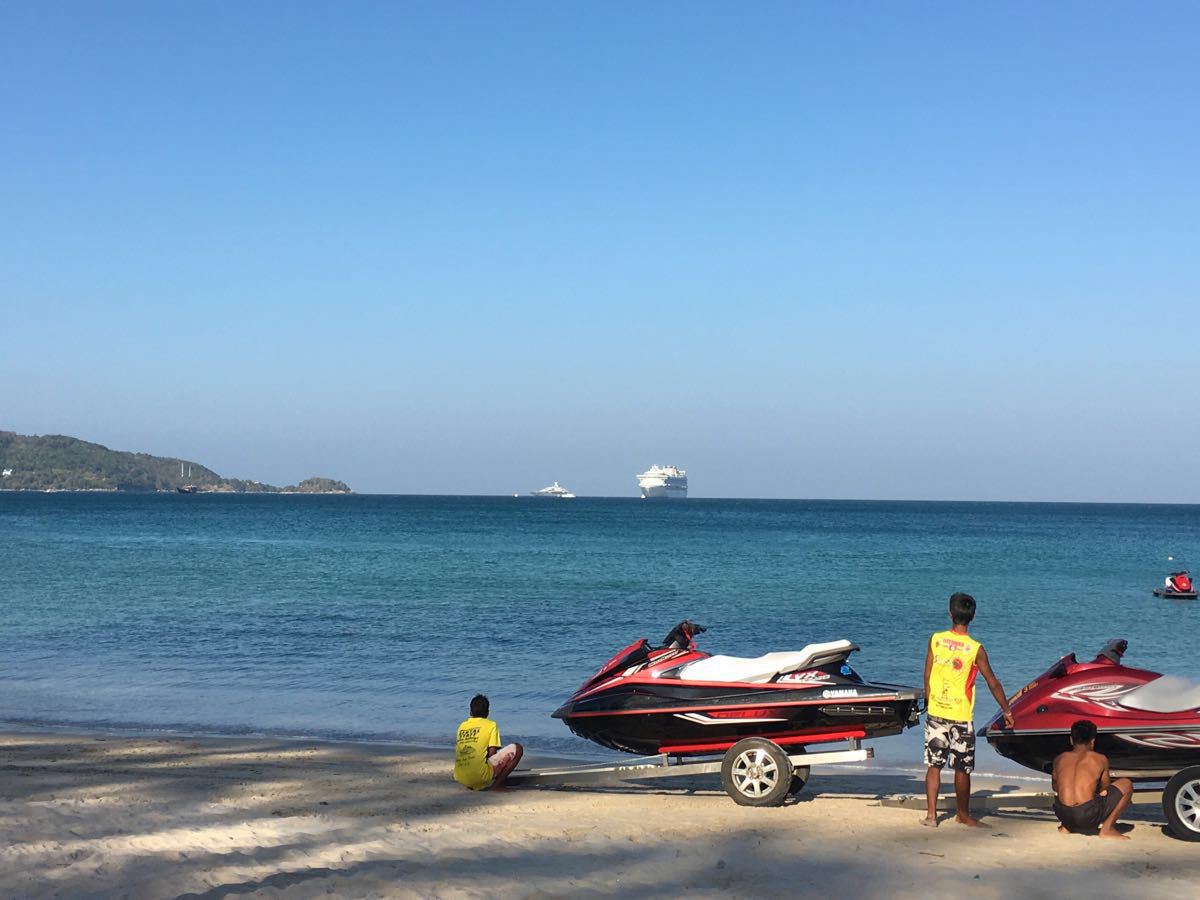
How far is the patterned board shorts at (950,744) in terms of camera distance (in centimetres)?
782

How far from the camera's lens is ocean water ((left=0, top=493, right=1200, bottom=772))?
592 inches

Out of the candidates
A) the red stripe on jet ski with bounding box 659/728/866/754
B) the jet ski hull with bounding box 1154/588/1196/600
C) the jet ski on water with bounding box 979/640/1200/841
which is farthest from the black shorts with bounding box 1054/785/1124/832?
the jet ski hull with bounding box 1154/588/1196/600

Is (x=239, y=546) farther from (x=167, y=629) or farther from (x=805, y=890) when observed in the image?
(x=805, y=890)

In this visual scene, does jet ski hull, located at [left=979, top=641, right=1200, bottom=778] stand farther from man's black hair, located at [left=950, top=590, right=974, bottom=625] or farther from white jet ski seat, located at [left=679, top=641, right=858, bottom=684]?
white jet ski seat, located at [left=679, top=641, right=858, bottom=684]

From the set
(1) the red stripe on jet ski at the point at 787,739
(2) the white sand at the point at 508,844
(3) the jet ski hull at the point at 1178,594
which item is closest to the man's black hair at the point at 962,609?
(1) the red stripe on jet ski at the point at 787,739

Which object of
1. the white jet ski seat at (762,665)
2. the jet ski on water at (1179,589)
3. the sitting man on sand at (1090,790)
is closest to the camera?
the sitting man on sand at (1090,790)

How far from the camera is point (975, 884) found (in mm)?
6465

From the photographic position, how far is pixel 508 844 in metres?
7.42

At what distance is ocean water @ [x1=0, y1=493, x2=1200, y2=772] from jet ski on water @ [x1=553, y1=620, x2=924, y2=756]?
363cm

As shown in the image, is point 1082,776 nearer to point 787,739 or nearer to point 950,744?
point 950,744

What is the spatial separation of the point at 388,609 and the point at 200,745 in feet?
51.7

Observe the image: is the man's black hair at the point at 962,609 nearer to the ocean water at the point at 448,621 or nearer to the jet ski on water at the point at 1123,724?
the jet ski on water at the point at 1123,724

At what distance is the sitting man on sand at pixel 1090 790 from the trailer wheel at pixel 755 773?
1983mm

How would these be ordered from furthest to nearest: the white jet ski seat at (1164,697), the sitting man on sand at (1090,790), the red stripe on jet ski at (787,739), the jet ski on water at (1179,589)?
the jet ski on water at (1179,589) < the red stripe on jet ski at (787,739) < the white jet ski seat at (1164,697) < the sitting man on sand at (1090,790)
